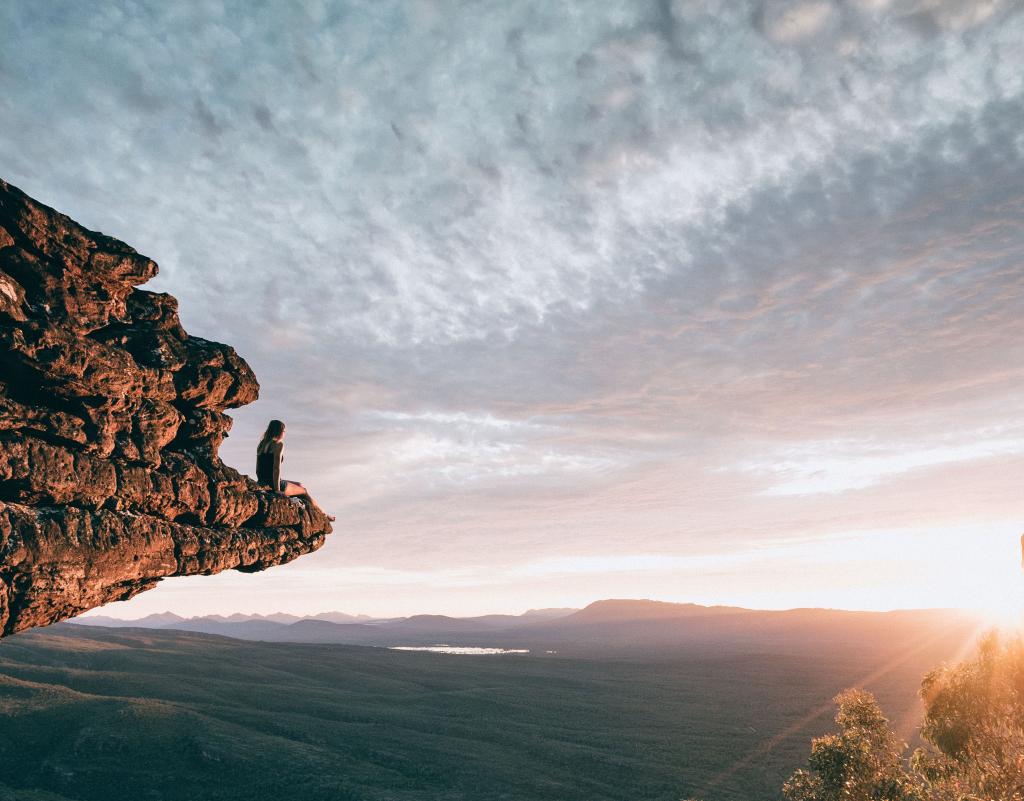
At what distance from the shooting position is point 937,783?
27469 mm

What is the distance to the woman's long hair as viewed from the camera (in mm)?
18453

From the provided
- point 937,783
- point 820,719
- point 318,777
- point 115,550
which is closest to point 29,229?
point 115,550

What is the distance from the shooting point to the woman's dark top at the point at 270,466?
18750mm

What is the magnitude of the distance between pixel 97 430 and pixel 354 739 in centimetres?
12999

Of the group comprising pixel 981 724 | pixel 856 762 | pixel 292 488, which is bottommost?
pixel 856 762

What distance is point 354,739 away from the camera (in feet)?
392

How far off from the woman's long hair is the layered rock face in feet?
5.43

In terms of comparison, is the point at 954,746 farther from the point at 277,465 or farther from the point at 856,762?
the point at 277,465

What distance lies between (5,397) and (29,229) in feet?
11.9

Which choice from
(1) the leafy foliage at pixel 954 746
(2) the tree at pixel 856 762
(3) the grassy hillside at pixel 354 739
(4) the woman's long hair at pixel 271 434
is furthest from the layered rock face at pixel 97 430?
(3) the grassy hillside at pixel 354 739

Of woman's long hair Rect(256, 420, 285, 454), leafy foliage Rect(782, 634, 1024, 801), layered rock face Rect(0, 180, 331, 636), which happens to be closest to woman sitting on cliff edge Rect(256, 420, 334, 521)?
woman's long hair Rect(256, 420, 285, 454)

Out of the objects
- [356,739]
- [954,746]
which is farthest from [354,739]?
[954,746]

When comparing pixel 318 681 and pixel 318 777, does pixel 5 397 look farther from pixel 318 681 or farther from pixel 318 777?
pixel 318 681

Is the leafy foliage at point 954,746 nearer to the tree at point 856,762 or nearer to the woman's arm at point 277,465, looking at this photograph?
the tree at point 856,762
